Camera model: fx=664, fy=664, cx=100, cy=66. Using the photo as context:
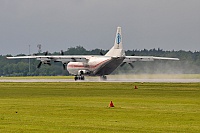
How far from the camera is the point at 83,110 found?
38.5m

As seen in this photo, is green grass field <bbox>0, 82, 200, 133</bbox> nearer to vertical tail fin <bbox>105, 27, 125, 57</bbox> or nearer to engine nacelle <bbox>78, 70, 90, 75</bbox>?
vertical tail fin <bbox>105, 27, 125, 57</bbox>

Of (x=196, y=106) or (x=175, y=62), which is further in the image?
(x=175, y=62)

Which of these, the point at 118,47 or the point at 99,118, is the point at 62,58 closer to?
the point at 118,47

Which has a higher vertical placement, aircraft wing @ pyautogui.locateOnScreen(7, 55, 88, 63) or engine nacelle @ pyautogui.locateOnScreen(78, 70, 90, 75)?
aircraft wing @ pyautogui.locateOnScreen(7, 55, 88, 63)

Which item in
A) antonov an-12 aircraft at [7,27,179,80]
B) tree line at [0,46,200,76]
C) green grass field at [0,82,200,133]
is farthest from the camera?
tree line at [0,46,200,76]

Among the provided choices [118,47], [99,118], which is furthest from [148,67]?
[99,118]

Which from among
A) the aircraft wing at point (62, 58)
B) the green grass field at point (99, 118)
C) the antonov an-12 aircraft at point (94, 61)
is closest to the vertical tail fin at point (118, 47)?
the antonov an-12 aircraft at point (94, 61)

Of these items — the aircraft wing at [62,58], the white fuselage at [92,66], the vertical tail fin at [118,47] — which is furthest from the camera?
the white fuselage at [92,66]

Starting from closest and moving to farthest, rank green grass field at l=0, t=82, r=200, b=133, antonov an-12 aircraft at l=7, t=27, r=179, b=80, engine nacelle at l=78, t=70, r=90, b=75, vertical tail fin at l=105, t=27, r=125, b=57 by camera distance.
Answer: green grass field at l=0, t=82, r=200, b=133
antonov an-12 aircraft at l=7, t=27, r=179, b=80
vertical tail fin at l=105, t=27, r=125, b=57
engine nacelle at l=78, t=70, r=90, b=75

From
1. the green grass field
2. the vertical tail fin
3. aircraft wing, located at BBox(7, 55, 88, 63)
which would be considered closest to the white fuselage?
aircraft wing, located at BBox(7, 55, 88, 63)

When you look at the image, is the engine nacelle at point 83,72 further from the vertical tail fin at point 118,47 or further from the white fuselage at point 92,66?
the vertical tail fin at point 118,47

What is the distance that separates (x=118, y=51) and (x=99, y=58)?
3.70 m

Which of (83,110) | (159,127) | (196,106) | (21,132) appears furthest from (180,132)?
(196,106)

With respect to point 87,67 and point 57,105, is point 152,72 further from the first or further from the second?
point 57,105
